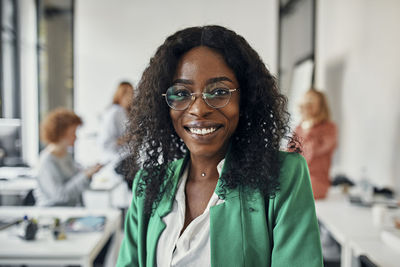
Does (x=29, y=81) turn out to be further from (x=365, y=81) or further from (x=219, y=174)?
(x=219, y=174)

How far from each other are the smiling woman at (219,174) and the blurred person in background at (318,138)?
75.8 inches

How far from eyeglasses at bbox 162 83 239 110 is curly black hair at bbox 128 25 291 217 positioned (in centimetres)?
6

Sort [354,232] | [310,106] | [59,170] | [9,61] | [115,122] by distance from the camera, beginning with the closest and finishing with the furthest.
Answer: [354,232]
[59,170]
[310,106]
[115,122]
[9,61]

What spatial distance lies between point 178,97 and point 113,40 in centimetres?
522

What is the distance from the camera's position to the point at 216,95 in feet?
3.11

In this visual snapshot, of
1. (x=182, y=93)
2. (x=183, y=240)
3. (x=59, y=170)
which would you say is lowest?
(x=59, y=170)

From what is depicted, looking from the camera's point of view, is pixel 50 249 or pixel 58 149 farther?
pixel 58 149

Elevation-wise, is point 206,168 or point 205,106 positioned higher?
point 205,106

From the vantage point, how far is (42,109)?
5.46 m

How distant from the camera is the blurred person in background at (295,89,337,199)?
293cm

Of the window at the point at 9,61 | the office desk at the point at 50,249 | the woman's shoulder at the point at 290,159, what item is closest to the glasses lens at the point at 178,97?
the woman's shoulder at the point at 290,159

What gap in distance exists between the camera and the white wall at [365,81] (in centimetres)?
267

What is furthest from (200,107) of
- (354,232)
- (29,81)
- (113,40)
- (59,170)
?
(113,40)

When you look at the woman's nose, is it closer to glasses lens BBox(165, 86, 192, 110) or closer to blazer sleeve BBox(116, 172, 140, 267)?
glasses lens BBox(165, 86, 192, 110)
